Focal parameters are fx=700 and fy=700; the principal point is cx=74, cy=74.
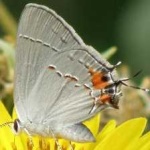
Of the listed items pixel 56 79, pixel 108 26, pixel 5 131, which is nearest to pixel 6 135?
pixel 5 131

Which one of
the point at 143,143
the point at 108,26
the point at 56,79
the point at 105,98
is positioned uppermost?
the point at 108,26

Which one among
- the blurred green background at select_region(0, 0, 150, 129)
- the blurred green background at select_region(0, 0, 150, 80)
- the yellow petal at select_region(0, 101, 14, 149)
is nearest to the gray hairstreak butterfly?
the yellow petal at select_region(0, 101, 14, 149)

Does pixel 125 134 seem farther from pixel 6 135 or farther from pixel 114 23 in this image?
pixel 114 23

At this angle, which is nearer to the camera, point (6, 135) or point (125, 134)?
point (125, 134)

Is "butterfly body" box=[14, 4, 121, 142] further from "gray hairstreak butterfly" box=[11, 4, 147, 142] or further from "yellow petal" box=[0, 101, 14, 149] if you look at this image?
"yellow petal" box=[0, 101, 14, 149]

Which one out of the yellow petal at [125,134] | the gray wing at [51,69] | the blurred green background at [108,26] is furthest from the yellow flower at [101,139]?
the blurred green background at [108,26]

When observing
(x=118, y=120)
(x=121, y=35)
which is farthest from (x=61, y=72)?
(x=121, y=35)

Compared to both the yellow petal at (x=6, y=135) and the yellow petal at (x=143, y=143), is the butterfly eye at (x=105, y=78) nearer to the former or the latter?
the yellow petal at (x=143, y=143)
